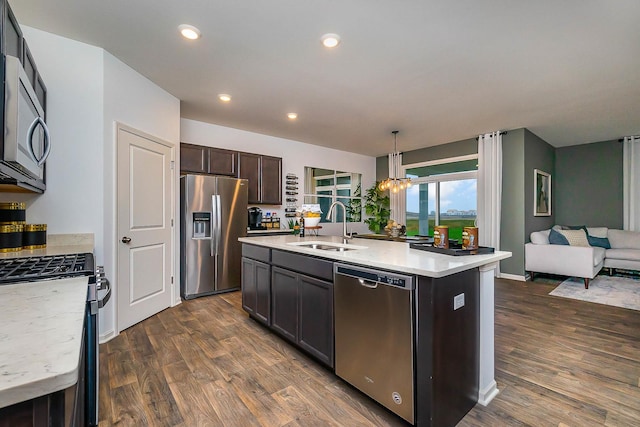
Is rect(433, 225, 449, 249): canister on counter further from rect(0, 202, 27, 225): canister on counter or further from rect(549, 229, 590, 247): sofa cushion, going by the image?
rect(549, 229, 590, 247): sofa cushion

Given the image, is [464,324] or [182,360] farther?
[182,360]

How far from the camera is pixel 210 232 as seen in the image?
417 centimetres

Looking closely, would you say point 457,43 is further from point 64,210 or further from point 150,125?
point 64,210

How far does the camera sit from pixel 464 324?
1.70 m

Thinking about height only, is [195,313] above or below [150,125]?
below

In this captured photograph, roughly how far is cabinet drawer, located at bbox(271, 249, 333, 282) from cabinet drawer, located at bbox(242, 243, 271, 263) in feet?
0.35

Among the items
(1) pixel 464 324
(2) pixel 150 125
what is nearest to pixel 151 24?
(2) pixel 150 125

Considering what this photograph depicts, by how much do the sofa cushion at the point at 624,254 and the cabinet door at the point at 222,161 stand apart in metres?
6.75

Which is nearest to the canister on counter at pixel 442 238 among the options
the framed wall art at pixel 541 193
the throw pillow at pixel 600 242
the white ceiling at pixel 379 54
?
the white ceiling at pixel 379 54

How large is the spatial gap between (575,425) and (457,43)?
111 inches

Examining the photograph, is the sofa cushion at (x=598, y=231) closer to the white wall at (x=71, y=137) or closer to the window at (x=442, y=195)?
the window at (x=442, y=195)

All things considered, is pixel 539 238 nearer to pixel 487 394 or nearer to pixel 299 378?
pixel 487 394

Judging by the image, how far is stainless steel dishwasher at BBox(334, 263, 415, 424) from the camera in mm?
1570

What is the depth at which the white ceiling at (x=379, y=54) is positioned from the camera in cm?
217
